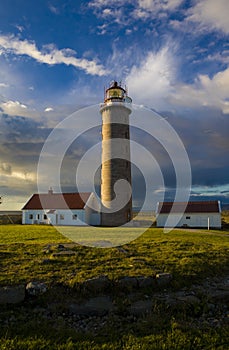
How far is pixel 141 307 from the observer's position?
7012 mm

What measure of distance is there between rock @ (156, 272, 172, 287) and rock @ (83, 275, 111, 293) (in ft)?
4.86

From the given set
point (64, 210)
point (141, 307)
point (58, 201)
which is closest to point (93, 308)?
point (141, 307)

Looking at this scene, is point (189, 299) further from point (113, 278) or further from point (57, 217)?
point (57, 217)

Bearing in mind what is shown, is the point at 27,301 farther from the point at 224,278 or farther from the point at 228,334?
the point at 224,278

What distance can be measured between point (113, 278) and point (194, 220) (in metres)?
30.5

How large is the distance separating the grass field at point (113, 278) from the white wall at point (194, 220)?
23472 mm

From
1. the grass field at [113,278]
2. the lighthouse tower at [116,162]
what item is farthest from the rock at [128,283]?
the lighthouse tower at [116,162]

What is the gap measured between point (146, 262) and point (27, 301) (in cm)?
483

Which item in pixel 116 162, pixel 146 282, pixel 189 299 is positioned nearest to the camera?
pixel 189 299

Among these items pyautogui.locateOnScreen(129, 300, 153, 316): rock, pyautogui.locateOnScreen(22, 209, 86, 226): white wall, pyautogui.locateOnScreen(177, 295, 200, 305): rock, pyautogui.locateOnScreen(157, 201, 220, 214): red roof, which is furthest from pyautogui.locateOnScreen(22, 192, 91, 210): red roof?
pyautogui.locateOnScreen(129, 300, 153, 316): rock

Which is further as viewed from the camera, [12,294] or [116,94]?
[116,94]

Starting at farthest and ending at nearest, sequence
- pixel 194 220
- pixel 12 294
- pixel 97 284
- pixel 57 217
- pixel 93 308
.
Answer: pixel 57 217 → pixel 194 220 → pixel 97 284 → pixel 12 294 → pixel 93 308

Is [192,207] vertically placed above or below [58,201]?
below

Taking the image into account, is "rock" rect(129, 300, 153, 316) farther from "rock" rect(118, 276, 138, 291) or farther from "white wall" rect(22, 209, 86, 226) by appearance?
"white wall" rect(22, 209, 86, 226)
